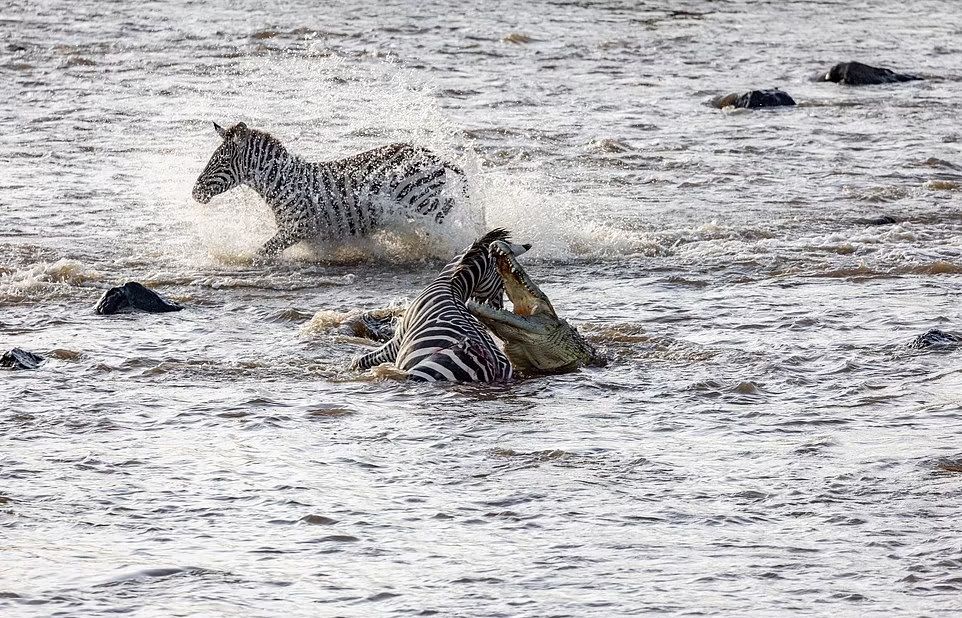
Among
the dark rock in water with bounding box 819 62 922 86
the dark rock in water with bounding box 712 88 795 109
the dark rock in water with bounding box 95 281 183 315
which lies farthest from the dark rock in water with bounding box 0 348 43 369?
the dark rock in water with bounding box 819 62 922 86

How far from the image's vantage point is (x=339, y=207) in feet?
37.3

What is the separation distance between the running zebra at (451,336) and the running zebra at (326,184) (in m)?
3.12

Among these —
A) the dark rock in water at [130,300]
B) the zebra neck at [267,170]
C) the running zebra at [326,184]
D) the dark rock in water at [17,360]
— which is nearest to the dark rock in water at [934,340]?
the running zebra at [326,184]

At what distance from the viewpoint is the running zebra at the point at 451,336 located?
307 inches

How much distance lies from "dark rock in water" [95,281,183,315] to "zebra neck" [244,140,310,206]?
7.00 feet

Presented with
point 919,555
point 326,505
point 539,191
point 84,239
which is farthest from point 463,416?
point 539,191

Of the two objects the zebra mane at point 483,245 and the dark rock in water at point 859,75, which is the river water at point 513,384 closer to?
the dark rock in water at point 859,75

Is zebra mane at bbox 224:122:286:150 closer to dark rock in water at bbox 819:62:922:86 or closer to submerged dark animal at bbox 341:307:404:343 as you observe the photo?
submerged dark animal at bbox 341:307:404:343

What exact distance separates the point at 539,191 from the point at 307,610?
8.84 meters

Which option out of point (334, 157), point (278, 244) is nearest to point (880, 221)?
point (278, 244)

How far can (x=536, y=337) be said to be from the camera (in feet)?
26.4

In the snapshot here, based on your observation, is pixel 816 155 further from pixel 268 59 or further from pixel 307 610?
pixel 307 610

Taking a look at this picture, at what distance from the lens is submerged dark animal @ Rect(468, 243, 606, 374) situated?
8039 mm

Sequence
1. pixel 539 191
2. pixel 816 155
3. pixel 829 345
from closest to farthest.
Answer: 1. pixel 829 345
2. pixel 539 191
3. pixel 816 155
